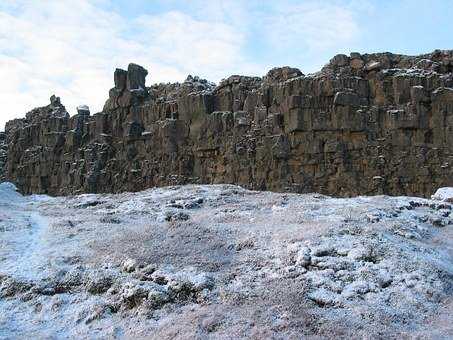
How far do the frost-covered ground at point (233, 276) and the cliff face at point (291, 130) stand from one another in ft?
40.0

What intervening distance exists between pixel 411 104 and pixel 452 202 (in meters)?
10.3

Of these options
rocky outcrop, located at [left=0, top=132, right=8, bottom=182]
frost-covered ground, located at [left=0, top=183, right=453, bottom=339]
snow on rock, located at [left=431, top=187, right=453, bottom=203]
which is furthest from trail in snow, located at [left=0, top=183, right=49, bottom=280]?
rocky outcrop, located at [left=0, top=132, right=8, bottom=182]

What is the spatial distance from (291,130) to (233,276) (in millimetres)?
19788

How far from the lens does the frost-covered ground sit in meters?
10.0

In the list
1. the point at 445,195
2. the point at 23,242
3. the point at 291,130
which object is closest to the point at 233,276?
the point at 23,242

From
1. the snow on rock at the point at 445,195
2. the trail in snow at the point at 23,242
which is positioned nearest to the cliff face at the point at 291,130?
the snow on rock at the point at 445,195

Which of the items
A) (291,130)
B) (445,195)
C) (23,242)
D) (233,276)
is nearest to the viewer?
(233,276)

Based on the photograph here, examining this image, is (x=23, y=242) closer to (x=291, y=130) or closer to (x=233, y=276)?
(x=233, y=276)

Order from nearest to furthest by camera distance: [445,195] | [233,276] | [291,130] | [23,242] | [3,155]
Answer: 1. [233,276]
2. [23,242]
3. [445,195]
4. [291,130]
5. [3,155]

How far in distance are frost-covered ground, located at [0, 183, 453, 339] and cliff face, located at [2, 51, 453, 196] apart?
12.2 meters

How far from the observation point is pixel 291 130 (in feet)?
101

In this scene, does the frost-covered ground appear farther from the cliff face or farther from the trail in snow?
the cliff face

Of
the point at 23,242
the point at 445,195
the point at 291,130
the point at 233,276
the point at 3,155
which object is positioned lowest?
the point at 233,276

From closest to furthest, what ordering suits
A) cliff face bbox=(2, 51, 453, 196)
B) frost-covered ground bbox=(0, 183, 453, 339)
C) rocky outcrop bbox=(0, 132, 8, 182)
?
frost-covered ground bbox=(0, 183, 453, 339)
cliff face bbox=(2, 51, 453, 196)
rocky outcrop bbox=(0, 132, 8, 182)
